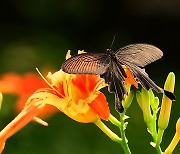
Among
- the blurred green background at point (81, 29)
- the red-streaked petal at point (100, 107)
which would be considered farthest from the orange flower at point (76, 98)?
the blurred green background at point (81, 29)

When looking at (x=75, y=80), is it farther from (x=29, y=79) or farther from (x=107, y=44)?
(x=107, y=44)

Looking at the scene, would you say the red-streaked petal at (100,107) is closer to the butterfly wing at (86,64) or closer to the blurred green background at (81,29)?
the butterfly wing at (86,64)

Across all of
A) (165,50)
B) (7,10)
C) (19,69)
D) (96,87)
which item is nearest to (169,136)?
(19,69)

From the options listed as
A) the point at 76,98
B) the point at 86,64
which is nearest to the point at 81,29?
the point at 76,98

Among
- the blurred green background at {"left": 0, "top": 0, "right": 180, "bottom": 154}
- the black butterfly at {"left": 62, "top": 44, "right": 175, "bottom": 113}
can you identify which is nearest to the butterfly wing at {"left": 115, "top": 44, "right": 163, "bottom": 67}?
the black butterfly at {"left": 62, "top": 44, "right": 175, "bottom": 113}

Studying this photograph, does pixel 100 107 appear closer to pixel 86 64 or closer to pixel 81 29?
pixel 86 64

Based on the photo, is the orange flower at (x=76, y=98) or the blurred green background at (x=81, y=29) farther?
the blurred green background at (x=81, y=29)
